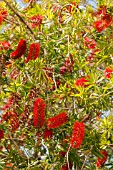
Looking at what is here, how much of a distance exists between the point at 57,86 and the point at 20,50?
0.46 metres

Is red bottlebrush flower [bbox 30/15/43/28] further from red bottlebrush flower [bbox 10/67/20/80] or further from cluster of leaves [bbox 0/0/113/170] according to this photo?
red bottlebrush flower [bbox 10/67/20/80]

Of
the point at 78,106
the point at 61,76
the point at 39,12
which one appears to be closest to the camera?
the point at 78,106

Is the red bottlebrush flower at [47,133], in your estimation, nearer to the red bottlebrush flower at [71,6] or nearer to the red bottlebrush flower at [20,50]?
the red bottlebrush flower at [20,50]

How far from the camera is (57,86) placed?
4688 millimetres

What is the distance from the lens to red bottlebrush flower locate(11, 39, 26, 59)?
14.6ft

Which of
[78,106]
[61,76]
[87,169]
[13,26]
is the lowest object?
[87,169]

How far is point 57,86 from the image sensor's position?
469cm

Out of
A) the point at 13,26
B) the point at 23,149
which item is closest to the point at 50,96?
the point at 23,149

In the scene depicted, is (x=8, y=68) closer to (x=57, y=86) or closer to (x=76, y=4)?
(x=57, y=86)

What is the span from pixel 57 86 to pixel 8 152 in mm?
679

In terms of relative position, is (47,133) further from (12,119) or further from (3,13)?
(3,13)

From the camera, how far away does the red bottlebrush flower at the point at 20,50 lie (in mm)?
4465

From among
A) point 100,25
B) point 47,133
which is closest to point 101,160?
point 47,133

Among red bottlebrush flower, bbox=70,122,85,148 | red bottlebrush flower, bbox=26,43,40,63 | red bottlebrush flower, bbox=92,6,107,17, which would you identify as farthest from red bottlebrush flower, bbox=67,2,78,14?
red bottlebrush flower, bbox=70,122,85,148
